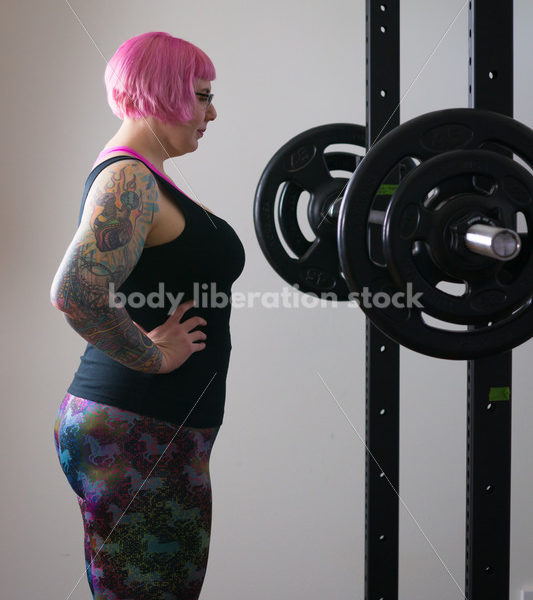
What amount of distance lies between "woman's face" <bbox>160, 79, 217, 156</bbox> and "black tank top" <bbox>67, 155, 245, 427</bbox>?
4.6 inches

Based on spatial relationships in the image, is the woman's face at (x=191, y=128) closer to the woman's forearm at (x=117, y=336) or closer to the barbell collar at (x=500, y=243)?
the woman's forearm at (x=117, y=336)

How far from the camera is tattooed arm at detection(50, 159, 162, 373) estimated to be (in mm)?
918

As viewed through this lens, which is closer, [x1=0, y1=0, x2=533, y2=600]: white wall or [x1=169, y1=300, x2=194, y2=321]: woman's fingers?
[x1=169, y1=300, x2=194, y2=321]: woman's fingers

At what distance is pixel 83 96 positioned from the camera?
1945 mm

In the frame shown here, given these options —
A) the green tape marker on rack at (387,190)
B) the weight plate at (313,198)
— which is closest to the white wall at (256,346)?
the weight plate at (313,198)

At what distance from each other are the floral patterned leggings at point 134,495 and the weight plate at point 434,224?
41 centimetres

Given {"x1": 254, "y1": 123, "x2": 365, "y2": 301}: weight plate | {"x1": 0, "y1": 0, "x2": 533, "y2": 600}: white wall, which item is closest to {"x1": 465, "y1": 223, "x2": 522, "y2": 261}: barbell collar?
{"x1": 254, "y1": 123, "x2": 365, "y2": 301}: weight plate

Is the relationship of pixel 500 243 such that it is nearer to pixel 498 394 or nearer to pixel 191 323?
pixel 498 394

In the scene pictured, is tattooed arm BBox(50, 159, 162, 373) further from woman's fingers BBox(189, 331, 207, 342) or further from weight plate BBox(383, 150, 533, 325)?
weight plate BBox(383, 150, 533, 325)

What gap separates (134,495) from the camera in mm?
1005

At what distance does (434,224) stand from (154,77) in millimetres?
509

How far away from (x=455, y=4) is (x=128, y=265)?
5.05 ft

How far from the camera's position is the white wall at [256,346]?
1938 mm

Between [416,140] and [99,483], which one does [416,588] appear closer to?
[99,483]
